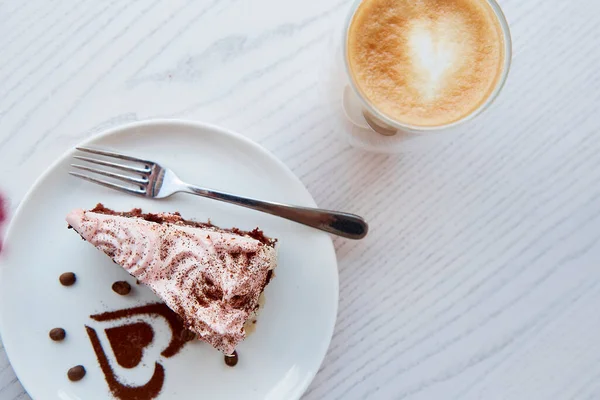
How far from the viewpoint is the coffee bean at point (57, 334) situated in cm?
167

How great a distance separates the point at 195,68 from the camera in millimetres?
1779

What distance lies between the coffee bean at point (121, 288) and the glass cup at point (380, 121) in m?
0.84

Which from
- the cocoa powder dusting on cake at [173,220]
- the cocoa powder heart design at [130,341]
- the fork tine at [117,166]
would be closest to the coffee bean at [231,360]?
the cocoa powder heart design at [130,341]

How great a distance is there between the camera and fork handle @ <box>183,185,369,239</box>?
167cm

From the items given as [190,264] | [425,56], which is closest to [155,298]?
[190,264]

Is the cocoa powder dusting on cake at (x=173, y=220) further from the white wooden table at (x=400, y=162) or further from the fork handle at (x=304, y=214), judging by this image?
the white wooden table at (x=400, y=162)

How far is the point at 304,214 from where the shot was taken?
167 cm

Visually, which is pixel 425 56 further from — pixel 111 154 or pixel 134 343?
pixel 134 343

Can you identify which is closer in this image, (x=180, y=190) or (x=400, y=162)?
(x=180, y=190)

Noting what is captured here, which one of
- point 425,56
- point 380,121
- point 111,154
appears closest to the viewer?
point 425,56

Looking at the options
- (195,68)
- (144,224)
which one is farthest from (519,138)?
(144,224)

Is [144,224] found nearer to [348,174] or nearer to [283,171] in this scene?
[283,171]

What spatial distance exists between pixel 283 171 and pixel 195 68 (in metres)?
0.45

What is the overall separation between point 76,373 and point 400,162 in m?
1.21
